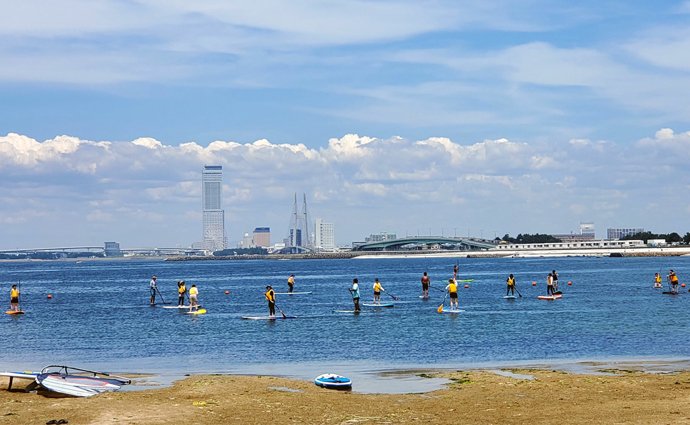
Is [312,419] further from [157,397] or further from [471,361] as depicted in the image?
[471,361]

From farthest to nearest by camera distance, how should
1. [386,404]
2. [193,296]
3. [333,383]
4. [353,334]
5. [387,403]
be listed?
[193,296] → [353,334] → [333,383] → [387,403] → [386,404]

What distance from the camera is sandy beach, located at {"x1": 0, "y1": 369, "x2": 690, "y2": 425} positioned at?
69.4ft

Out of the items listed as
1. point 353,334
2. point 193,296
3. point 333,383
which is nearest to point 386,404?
point 333,383

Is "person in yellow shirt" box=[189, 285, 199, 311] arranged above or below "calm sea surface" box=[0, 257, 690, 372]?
above

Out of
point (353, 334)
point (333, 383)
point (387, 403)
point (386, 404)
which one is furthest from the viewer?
point (353, 334)

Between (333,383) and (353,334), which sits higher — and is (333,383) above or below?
above

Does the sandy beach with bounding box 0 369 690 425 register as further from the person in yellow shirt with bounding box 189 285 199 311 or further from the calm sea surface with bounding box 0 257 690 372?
the person in yellow shirt with bounding box 189 285 199 311

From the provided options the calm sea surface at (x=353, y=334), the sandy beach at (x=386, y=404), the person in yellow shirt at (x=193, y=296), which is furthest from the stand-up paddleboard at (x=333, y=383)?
the person in yellow shirt at (x=193, y=296)

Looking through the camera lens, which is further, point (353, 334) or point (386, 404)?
point (353, 334)

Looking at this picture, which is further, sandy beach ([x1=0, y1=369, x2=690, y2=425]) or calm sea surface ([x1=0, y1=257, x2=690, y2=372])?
calm sea surface ([x1=0, y1=257, x2=690, y2=372])

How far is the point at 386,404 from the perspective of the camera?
932 inches

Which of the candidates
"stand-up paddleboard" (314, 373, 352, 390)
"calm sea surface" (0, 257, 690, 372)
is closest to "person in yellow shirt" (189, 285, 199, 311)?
"calm sea surface" (0, 257, 690, 372)

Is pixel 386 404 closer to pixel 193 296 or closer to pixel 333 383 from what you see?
pixel 333 383

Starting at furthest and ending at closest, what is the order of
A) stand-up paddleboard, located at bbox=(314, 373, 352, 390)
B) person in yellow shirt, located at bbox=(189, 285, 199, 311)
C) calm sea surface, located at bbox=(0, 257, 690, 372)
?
person in yellow shirt, located at bbox=(189, 285, 199, 311) → calm sea surface, located at bbox=(0, 257, 690, 372) → stand-up paddleboard, located at bbox=(314, 373, 352, 390)
